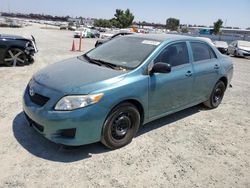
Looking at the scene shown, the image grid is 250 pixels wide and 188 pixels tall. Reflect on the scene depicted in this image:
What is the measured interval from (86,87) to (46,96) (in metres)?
0.55

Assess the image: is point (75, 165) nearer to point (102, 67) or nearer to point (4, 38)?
point (102, 67)

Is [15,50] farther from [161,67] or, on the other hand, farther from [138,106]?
[161,67]

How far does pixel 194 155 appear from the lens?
13.0ft

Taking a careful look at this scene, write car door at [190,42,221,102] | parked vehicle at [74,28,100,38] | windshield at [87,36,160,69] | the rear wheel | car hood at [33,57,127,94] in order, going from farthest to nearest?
1. parked vehicle at [74,28,100,38]
2. the rear wheel
3. car door at [190,42,221,102]
4. windshield at [87,36,160,69]
5. car hood at [33,57,127,94]

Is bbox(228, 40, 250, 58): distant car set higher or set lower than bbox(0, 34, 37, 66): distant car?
higher

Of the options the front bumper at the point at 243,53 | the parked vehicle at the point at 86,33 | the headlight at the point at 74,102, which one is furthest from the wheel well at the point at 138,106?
the parked vehicle at the point at 86,33

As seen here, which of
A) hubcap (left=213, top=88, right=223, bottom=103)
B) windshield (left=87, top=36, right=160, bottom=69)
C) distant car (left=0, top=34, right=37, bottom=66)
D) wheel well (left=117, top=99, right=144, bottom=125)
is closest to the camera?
wheel well (left=117, top=99, right=144, bottom=125)

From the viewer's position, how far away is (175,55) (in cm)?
466

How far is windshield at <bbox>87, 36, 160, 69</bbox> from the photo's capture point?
420 centimetres

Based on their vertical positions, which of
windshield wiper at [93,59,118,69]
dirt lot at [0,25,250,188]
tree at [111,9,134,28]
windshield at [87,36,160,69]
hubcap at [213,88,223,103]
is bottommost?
dirt lot at [0,25,250,188]

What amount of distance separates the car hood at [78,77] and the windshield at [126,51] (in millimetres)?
339

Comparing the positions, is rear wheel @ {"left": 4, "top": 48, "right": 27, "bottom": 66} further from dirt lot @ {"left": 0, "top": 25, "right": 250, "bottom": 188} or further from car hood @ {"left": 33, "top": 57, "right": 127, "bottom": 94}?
car hood @ {"left": 33, "top": 57, "right": 127, "bottom": 94}

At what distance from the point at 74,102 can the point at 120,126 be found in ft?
2.89

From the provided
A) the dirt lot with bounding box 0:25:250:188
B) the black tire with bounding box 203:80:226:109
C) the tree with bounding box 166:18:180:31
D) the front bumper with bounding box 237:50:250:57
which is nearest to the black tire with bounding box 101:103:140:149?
the dirt lot with bounding box 0:25:250:188
